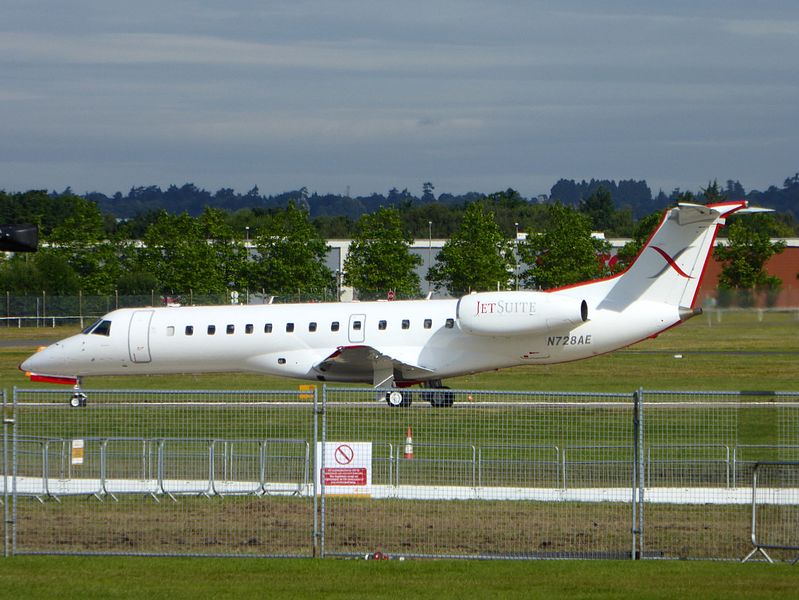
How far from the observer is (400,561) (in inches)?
500

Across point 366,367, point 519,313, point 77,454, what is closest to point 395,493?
point 77,454

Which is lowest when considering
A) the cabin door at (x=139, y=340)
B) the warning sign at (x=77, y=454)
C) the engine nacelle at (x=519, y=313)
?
the warning sign at (x=77, y=454)

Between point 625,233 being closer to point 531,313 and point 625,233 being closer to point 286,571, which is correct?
point 531,313

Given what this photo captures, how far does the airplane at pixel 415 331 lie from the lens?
28.8m

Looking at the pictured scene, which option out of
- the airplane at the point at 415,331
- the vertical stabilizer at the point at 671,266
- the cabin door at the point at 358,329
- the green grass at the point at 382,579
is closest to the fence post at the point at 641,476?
the green grass at the point at 382,579

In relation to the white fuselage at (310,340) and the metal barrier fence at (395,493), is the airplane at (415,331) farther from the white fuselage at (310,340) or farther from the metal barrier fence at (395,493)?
the metal barrier fence at (395,493)

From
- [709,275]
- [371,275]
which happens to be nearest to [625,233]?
[371,275]

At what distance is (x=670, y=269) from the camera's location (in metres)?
28.8

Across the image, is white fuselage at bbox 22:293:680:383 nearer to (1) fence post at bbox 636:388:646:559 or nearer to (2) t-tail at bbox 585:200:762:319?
(2) t-tail at bbox 585:200:762:319

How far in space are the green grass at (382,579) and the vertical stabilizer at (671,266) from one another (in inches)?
657

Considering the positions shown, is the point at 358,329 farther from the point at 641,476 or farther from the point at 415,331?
the point at 641,476

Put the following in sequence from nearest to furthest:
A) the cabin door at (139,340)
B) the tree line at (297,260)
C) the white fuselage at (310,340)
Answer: the white fuselage at (310,340), the cabin door at (139,340), the tree line at (297,260)

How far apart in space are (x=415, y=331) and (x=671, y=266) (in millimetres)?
6434

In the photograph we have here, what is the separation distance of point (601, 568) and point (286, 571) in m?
3.21
